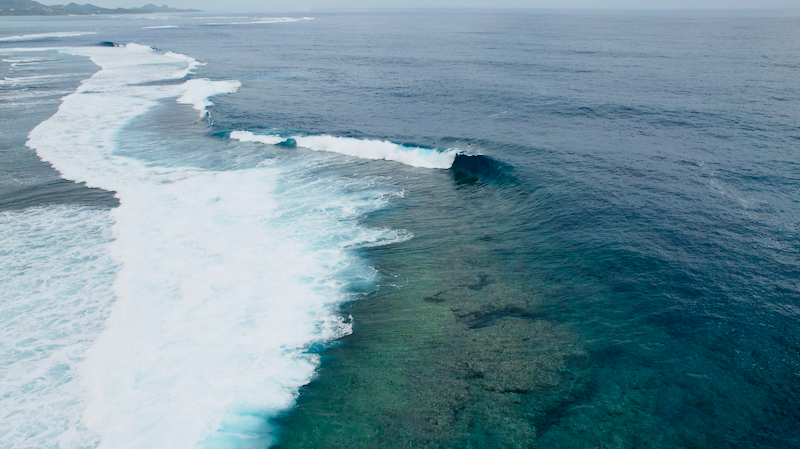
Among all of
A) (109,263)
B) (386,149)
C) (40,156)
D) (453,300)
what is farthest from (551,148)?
(40,156)

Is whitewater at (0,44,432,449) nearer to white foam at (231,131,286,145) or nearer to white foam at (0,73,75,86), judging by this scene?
white foam at (231,131,286,145)

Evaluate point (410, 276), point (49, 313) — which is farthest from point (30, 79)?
point (410, 276)

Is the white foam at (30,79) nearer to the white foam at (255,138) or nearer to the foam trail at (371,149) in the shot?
the white foam at (255,138)

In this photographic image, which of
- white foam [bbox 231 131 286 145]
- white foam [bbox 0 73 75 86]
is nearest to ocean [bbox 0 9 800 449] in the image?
white foam [bbox 231 131 286 145]

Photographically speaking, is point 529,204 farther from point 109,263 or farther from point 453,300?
point 109,263

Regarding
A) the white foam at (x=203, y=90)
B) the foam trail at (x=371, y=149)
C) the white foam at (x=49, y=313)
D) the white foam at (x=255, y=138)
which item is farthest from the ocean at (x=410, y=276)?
the white foam at (x=203, y=90)

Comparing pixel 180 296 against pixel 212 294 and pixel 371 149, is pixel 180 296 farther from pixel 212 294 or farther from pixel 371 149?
pixel 371 149
